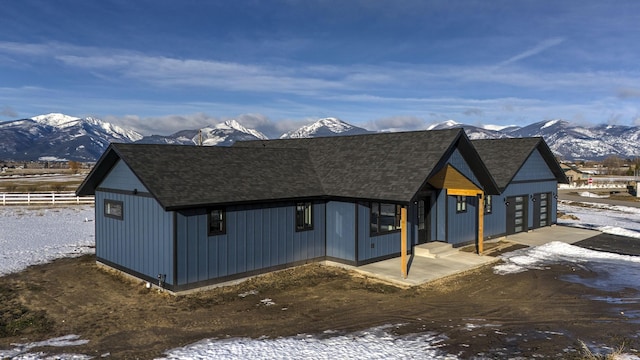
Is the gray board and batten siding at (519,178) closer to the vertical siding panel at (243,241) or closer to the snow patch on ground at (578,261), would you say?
the snow patch on ground at (578,261)

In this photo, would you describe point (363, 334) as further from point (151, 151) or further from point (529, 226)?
point (529, 226)

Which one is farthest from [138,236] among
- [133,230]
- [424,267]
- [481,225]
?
[481,225]

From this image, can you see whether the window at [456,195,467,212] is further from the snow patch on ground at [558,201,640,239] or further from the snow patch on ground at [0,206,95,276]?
the snow patch on ground at [0,206,95,276]

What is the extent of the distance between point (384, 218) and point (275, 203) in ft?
14.3

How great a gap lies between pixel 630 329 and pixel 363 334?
6334mm

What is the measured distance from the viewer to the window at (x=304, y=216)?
16578 mm

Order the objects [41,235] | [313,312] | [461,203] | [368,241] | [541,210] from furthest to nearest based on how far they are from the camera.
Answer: [541,210] < [41,235] < [461,203] < [368,241] < [313,312]

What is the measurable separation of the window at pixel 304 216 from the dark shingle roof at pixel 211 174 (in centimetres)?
51

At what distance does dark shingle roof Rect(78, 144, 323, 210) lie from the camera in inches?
538

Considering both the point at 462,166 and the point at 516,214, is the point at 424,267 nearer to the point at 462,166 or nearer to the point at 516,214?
the point at 462,166

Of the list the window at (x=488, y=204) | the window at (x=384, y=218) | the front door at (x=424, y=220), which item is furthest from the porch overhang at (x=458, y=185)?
the window at (x=488, y=204)

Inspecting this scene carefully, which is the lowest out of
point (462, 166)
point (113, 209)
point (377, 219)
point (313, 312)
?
point (313, 312)

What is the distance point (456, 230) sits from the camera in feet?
67.1

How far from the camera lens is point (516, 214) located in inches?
981
